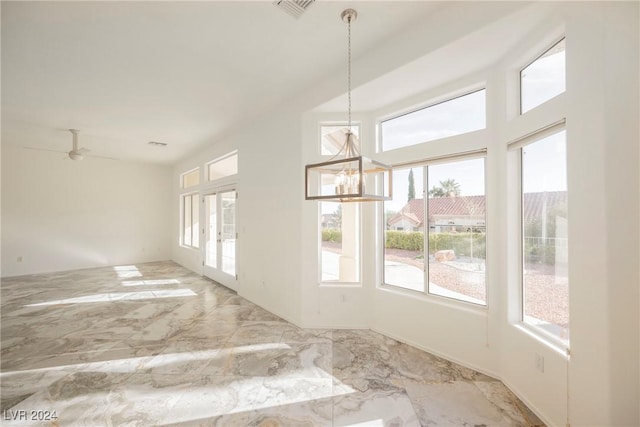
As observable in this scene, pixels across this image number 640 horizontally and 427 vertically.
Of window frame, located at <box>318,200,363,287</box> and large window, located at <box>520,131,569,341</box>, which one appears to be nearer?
large window, located at <box>520,131,569,341</box>

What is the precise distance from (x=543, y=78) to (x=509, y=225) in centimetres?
125

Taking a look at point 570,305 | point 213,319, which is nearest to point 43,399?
point 213,319

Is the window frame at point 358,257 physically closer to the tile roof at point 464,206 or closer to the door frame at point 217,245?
the tile roof at point 464,206

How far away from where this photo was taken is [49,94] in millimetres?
3738

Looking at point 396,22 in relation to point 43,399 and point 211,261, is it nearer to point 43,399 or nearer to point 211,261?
point 43,399

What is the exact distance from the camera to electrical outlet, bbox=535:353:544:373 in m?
2.14

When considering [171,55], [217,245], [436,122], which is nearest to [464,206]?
[436,122]

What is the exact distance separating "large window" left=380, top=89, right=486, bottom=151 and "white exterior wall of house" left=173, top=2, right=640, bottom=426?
134 mm

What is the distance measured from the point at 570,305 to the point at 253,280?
424cm

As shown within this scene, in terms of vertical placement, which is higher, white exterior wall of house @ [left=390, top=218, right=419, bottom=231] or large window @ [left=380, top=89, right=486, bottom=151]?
large window @ [left=380, top=89, right=486, bottom=151]

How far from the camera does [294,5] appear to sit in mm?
2184

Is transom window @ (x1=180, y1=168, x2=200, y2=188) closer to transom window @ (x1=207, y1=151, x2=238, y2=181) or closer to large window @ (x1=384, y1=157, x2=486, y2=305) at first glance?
transom window @ (x1=207, y1=151, x2=238, y2=181)

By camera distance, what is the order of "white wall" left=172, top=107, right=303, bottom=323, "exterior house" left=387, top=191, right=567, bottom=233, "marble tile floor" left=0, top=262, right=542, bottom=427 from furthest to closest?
"white wall" left=172, top=107, right=303, bottom=323 → "exterior house" left=387, top=191, right=567, bottom=233 → "marble tile floor" left=0, top=262, right=542, bottom=427

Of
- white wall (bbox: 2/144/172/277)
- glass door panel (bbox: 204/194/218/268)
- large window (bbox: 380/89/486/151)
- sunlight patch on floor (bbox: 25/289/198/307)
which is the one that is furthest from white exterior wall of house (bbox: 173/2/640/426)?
white wall (bbox: 2/144/172/277)
